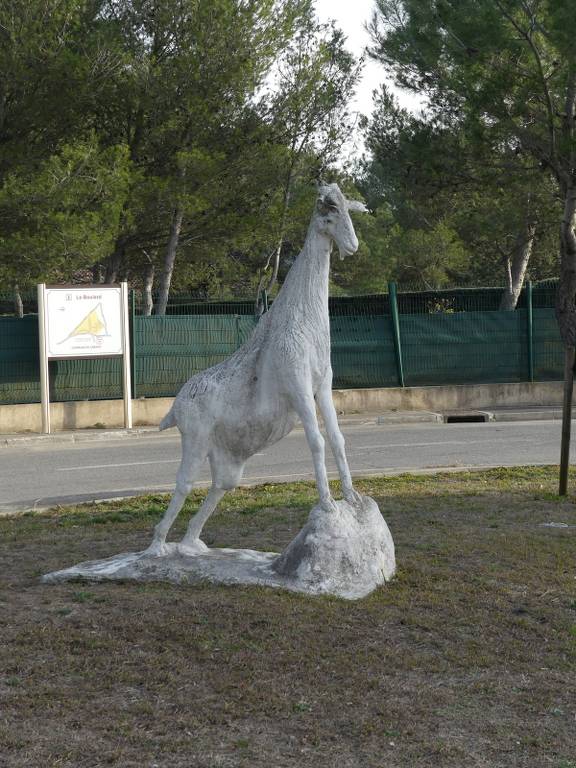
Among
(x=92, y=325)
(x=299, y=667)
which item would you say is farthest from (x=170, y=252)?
(x=299, y=667)

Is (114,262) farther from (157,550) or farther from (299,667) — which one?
(299,667)

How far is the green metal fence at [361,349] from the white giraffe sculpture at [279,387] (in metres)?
12.1

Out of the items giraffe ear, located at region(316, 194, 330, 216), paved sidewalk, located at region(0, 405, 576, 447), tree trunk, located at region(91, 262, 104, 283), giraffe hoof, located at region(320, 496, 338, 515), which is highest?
tree trunk, located at region(91, 262, 104, 283)

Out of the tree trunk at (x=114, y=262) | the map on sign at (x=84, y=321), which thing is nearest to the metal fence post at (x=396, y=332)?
the map on sign at (x=84, y=321)

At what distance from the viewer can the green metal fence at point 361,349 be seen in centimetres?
1847

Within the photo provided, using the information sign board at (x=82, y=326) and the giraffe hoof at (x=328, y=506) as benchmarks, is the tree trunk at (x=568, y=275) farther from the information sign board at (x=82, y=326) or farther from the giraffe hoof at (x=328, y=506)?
the giraffe hoof at (x=328, y=506)

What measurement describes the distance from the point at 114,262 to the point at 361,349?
20.8 ft

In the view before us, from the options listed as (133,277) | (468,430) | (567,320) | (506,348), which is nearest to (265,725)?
(468,430)

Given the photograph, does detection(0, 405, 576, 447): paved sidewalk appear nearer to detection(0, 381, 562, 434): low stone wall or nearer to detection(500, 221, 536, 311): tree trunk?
detection(0, 381, 562, 434): low stone wall

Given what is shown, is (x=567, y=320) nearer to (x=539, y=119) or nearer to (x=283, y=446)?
(x=539, y=119)

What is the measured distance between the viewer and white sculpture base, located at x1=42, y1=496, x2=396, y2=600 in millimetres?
6453

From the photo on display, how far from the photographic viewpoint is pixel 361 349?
68.0ft

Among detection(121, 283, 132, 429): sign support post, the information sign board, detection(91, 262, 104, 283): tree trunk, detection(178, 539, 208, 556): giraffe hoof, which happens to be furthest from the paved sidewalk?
detection(178, 539, 208, 556): giraffe hoof

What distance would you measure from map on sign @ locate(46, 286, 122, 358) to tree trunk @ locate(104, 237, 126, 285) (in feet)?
18.1
